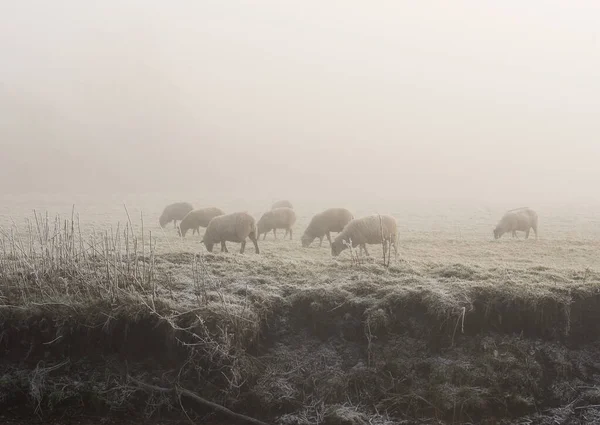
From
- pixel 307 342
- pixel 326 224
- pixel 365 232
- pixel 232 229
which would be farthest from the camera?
pixel 326 224

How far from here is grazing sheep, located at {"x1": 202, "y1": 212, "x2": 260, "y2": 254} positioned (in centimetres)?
1817

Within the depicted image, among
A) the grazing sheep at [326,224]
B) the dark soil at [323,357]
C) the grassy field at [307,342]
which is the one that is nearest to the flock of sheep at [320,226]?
the grazing sheep at [326,224]

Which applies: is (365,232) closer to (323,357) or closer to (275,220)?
(275,220)

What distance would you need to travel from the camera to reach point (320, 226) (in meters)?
19.6

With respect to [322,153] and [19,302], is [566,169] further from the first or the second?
[19,302]

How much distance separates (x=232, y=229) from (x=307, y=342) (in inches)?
334

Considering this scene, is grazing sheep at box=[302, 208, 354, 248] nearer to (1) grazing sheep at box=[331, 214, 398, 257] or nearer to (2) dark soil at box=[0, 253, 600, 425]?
(1) grazing sheep at box=[331, 214, 398, 257]

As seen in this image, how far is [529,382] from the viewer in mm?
9367

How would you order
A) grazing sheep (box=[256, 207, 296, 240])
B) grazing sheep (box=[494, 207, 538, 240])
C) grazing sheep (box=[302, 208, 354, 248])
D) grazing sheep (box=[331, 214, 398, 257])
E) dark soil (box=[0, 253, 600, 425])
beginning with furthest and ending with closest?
grazing sheep (box=[494, 207, 538, 240]) → grazing sheep (box=[256, 207, 296, 240]) → grazing sheep (box=[302, 208, 354, 248]) → grazing sheep (box=[331, 214, 398, 257]) → dark soil (box=[0, 253, 600, 425])

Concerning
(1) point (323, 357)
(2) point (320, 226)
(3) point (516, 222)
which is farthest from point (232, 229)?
(3) point (516, 222)

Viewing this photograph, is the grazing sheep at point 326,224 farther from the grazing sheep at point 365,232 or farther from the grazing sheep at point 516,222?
the grazing sheep at point 516,222

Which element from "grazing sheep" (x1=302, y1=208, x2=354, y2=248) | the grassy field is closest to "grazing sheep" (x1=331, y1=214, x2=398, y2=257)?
"grazing sheep" (x1=302, y1=208, x2=354, y2=248)

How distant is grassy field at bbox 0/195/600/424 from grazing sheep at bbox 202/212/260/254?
6.19m

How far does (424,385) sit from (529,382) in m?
1.79
